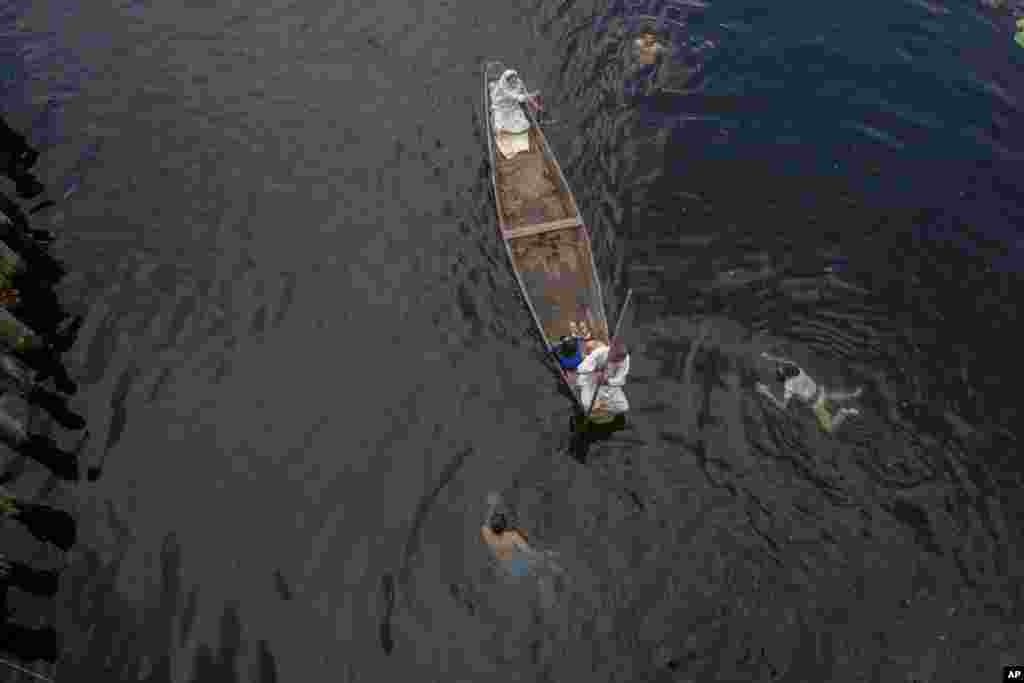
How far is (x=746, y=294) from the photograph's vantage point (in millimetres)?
19641

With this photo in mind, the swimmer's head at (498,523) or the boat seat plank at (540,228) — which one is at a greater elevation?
the boat seat plank at (540,228)

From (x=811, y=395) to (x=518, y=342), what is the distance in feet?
27.6

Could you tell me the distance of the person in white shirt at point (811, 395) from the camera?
1670 centimetres

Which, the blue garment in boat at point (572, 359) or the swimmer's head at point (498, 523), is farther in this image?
the blue garment in boat at point (572, 359)

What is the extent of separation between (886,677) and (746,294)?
1081 centimetres

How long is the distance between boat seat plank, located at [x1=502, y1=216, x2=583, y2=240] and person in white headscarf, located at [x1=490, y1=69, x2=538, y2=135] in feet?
17.8

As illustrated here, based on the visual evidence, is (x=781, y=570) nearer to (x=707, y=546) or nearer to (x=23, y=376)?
(x=707, y=546)

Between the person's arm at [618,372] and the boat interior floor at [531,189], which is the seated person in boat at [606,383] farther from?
the boat interior floor at [531,189]

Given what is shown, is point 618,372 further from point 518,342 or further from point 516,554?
point 516,554

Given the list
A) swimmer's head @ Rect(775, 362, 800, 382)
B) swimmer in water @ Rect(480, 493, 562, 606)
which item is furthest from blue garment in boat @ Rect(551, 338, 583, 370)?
swimmer's head @ Rect(775, 362, 800, 382)

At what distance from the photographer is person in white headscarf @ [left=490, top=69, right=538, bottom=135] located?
2369 cm

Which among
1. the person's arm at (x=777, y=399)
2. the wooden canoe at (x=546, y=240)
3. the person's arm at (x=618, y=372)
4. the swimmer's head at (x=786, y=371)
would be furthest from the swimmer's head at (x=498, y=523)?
the swimmer's head at (x=786, y=371)

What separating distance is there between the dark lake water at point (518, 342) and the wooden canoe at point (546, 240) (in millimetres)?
919

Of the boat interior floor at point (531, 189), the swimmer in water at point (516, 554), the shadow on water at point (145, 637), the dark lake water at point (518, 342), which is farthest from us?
the boat interior floor at point (531, 189)
